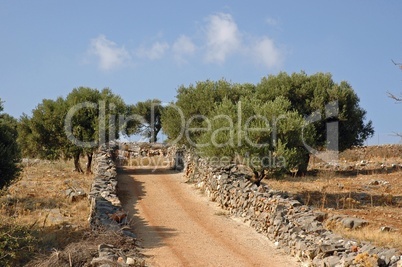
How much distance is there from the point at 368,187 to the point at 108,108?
19.3 meters

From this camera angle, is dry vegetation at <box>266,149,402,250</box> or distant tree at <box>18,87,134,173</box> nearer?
dry vegetation at <box>266,149,402,250</box>

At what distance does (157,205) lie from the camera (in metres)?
22.0

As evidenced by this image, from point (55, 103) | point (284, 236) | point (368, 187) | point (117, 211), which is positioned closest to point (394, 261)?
point (284, 236)

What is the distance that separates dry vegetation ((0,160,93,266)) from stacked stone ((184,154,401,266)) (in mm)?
5987

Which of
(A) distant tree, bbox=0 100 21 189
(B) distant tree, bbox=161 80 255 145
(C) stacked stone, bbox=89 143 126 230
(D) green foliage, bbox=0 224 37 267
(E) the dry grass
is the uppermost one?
(B) distant tree, bbox=161 80 255 145

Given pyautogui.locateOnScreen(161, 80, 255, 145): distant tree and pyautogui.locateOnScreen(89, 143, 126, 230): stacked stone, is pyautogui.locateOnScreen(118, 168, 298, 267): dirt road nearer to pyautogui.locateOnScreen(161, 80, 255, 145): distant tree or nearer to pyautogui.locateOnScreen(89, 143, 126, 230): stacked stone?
pyautogui.locateOnScreen(89, 143, 126, 230): stacked stone

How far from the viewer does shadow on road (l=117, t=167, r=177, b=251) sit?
16359 millimetres

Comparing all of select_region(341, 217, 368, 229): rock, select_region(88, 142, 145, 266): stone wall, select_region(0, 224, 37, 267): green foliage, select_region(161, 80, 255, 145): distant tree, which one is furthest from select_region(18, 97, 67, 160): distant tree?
select_region(341, 217, 368, 229): rock

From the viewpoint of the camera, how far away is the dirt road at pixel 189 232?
46.3ft

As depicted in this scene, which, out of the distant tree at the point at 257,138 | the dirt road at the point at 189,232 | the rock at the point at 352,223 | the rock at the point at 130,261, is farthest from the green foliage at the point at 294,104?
the rock at the point at 130,261

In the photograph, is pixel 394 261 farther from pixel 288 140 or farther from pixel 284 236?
pixel 288 140

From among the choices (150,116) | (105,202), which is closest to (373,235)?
(105,202)

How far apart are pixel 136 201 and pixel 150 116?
5026 cm

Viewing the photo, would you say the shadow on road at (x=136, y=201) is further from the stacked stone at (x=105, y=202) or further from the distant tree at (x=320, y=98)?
the distant tree at (x=320, y=98)
